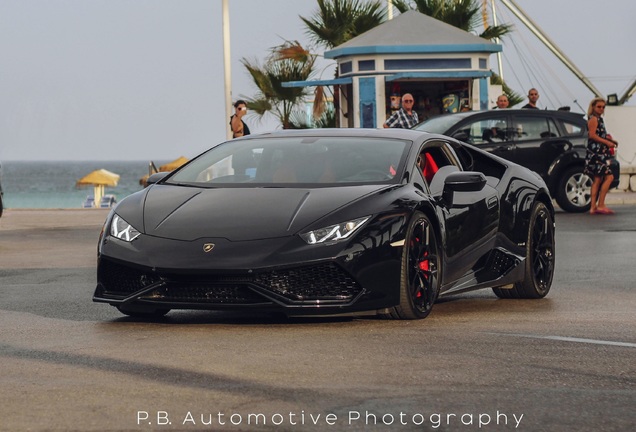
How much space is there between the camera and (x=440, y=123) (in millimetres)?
23297

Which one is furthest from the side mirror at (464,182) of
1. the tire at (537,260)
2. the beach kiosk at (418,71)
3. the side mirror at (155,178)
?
the beach kiosk at (418,71)

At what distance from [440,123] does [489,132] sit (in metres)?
0.99

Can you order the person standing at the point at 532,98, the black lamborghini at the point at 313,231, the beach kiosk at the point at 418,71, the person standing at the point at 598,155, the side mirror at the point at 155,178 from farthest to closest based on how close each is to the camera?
the beach kiosk at the point at 418,71, the person standing at the point at 532,98, the person standing at the point at 598,155, the side mirror at the point at 155,178, the black lamborghini at the point at 313,231

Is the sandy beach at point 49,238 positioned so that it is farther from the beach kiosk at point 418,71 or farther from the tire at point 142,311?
the beach kiosk at point 418,71

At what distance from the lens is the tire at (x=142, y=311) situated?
29.5 feet

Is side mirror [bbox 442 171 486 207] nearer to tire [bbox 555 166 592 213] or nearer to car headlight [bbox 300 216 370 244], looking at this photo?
car headlight [bbox 300 216 370 244]

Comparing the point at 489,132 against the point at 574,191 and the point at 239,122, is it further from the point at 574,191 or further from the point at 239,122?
the point at 239,122

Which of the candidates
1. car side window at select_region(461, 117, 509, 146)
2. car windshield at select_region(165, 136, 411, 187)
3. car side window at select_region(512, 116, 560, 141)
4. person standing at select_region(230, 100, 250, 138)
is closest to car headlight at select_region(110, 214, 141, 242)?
car windshield at select_region(165, 136, 411, 187)

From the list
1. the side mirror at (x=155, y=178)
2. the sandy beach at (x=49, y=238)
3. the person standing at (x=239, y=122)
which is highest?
the side mirror at (x=155, y=178)

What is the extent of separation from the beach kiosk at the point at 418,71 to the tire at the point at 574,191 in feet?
27.0

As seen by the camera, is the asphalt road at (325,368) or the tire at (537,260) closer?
the asphalt road at (325,368)

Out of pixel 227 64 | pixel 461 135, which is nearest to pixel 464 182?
pixel 461 135

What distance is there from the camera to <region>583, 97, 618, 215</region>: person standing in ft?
76.6

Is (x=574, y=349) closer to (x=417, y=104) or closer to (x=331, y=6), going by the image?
(x=417, y=104)
